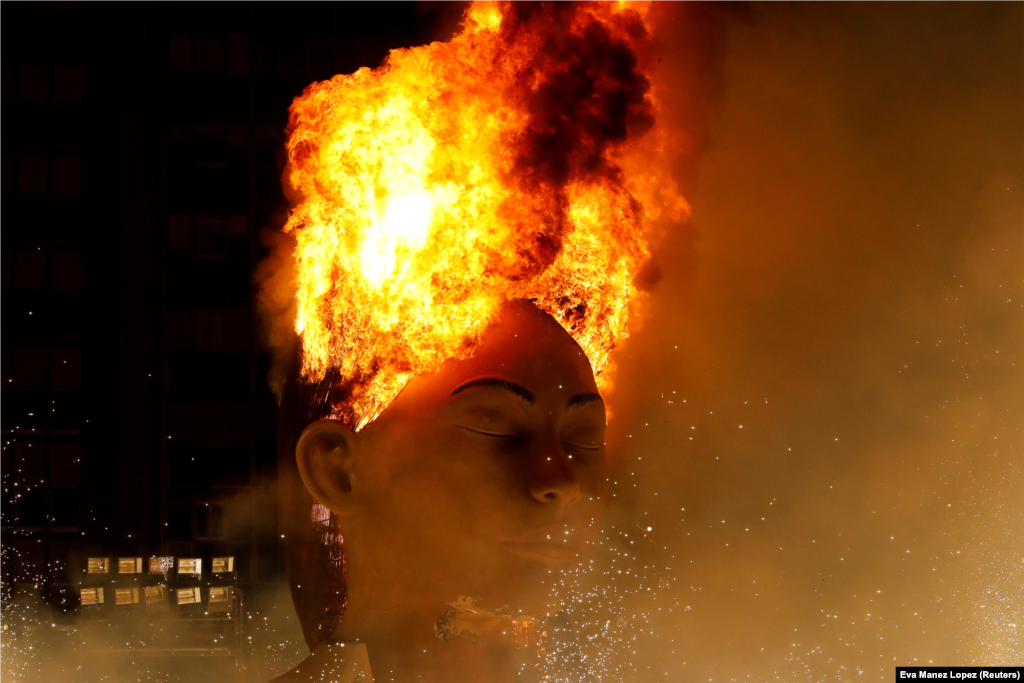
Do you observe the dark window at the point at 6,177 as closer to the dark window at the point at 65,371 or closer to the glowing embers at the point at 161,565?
the dark window at the point at 65,371

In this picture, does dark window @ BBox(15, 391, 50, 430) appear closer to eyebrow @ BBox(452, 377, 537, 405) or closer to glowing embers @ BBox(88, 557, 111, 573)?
glowing embers @ BBox(88, 557, 111, 573)

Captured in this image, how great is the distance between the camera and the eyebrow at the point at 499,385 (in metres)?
2.55

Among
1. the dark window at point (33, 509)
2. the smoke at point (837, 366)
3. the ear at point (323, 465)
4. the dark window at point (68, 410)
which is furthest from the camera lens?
the dark window at point (68, 410)

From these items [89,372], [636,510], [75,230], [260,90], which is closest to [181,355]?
[89,372]

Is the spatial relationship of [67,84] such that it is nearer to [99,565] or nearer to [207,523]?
[207,523]

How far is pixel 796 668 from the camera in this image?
12.3 ft

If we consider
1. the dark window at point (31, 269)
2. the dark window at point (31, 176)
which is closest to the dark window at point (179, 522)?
the dark window at point (31, 269)

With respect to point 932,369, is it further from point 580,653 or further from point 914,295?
point 580,653

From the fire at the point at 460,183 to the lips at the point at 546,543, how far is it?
50 cm

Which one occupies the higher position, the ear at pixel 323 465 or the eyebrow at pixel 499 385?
the eyebrow at pixel 499 385

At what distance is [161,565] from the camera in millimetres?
8211

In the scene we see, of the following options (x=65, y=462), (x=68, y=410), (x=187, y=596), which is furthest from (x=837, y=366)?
(x=68, y=410)

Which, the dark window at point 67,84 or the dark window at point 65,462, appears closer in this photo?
the dark window at point 65,462

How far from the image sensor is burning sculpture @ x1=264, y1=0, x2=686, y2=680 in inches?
101
